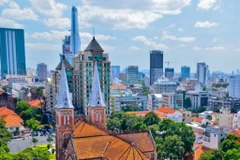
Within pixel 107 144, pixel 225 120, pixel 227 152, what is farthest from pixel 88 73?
pixel 227 152

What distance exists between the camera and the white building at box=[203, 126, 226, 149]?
4981 cm

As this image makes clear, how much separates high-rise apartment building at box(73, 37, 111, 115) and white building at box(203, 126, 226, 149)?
94.8 feet

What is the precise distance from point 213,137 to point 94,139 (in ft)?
89.6

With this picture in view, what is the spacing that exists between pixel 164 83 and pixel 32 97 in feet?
222

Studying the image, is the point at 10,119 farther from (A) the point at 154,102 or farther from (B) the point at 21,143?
(A) the point at 154,102

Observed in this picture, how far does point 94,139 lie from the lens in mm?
34875

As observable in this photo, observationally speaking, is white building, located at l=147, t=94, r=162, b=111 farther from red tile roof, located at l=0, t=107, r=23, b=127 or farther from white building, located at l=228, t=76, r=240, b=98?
red tile roof, located at l=0, t=107, r=23, b=127

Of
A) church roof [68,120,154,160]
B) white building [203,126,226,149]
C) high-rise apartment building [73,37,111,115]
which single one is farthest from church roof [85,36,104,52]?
white building [203,126,226,149]

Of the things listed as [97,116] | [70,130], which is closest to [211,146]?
[97,116]

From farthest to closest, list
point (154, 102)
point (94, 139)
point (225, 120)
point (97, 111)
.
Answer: point (154, 102)
point (225, 120)
point (97, 111)
point (94, 139)

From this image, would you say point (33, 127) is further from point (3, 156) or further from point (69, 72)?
point (3, 156)

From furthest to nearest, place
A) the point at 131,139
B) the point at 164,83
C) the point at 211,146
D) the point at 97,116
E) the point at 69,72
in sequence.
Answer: the point at 164,83
the point at 69,72
the point at 211,146
the point at 97,116
the point at 131,139

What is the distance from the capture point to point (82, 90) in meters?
69.6

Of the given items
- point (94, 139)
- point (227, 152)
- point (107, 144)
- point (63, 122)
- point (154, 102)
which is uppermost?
point (63, 122)
